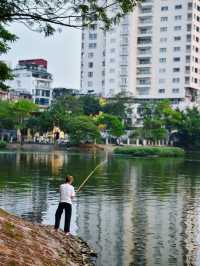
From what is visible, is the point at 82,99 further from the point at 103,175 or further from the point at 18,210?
the point at 18,210

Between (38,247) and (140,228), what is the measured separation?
28.8 ft

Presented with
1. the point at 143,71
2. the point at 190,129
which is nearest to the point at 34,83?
the point at 143,71

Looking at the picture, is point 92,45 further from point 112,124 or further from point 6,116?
point 6,116

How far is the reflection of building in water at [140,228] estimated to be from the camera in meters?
20.9

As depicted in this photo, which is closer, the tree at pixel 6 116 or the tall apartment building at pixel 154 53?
the tree at pixel 6 116

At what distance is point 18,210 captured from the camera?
30891 millimetres

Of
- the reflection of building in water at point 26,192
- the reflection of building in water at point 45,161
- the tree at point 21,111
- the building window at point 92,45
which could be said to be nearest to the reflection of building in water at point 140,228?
the reflection of building in water at point 26,192

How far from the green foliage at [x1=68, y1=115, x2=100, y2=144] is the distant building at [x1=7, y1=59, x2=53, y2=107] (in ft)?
130

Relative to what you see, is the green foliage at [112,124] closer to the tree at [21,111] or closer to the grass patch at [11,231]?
the tree at [21,111]

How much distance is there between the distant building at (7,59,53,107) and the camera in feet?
530

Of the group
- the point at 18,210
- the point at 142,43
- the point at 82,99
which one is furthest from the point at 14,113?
the point at 18,210

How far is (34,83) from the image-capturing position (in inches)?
6348

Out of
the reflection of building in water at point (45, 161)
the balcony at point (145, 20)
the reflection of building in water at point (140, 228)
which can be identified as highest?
the balcony at point (145, 20)

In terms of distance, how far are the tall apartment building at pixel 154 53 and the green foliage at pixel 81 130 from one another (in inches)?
1247
